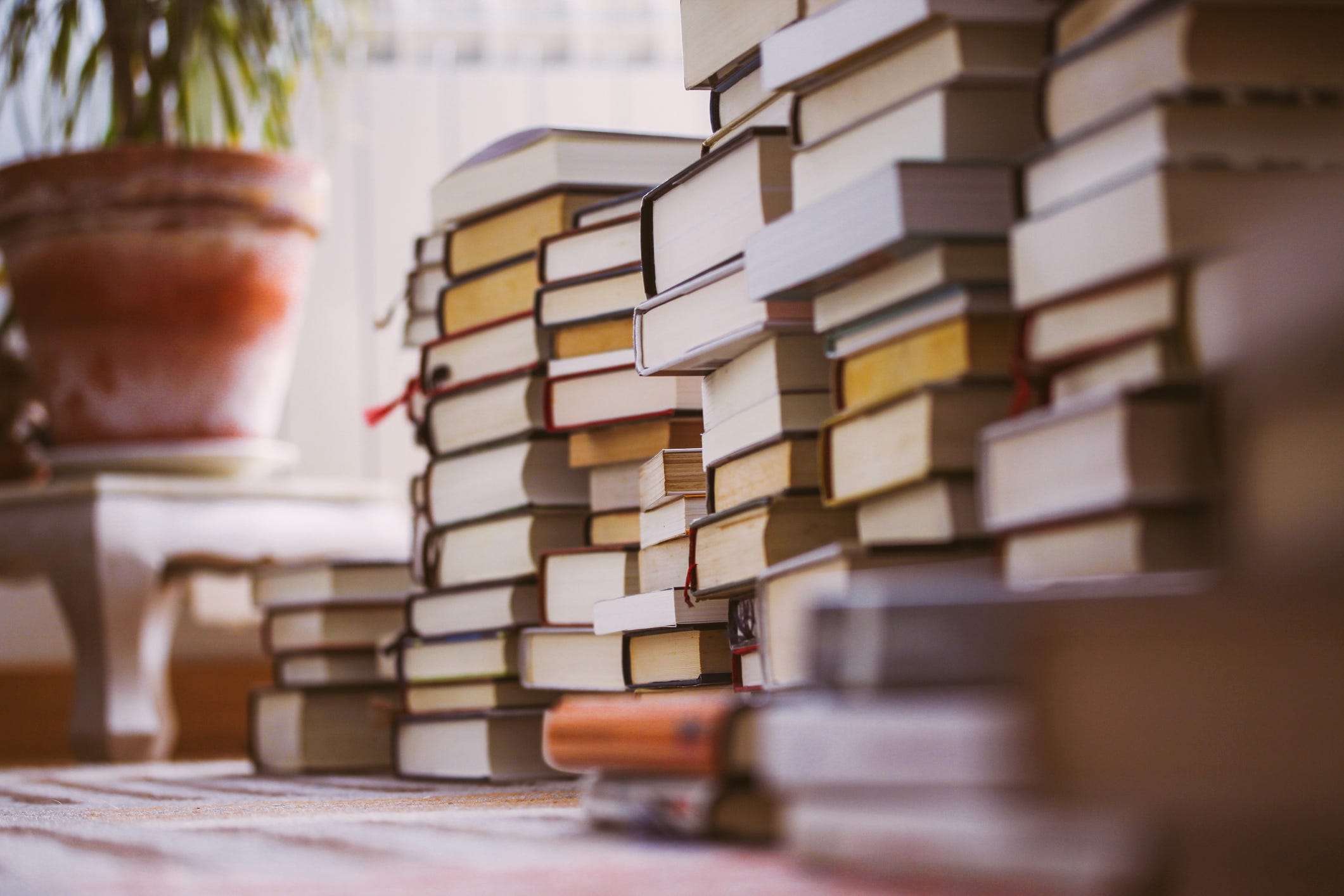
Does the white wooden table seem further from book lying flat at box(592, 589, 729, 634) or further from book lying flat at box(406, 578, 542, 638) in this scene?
book lying flat at box(592, 589, 729, 634)

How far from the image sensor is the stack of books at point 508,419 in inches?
55.5

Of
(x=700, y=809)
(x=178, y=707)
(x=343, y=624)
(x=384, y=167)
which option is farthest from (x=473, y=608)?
(x=384, y=167)

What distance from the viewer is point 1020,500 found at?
767mm

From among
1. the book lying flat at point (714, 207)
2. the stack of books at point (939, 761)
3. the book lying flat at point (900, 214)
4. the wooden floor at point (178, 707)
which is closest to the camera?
the stack of books at point (939, 761)

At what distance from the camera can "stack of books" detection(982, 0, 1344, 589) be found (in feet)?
2.30

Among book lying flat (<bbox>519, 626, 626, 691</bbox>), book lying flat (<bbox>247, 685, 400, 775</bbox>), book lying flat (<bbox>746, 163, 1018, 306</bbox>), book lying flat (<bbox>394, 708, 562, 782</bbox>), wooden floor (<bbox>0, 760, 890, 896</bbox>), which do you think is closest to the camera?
wooden floor (<bbox>0, 760, 890, 896</bbox>)

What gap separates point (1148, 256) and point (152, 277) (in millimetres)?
1700

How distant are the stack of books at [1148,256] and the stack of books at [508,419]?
63 centimetres

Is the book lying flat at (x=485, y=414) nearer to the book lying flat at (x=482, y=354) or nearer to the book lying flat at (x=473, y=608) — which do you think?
the book lying flat at (x=482, y=354)

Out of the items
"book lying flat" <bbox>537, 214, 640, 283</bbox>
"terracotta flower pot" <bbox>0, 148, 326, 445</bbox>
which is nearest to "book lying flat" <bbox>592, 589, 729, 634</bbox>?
"book lying flat" <bbox>537, 214, 640, 283</bbox>

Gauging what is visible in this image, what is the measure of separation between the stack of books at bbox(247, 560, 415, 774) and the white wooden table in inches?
12.4

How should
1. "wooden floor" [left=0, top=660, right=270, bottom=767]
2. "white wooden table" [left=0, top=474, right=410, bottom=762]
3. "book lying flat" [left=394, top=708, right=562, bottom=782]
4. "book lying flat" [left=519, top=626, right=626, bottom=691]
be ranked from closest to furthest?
"book lying flat" [left=519, top=626, right=626, bottom=691]
"book lying flat" [left=394, top=708, right=562, bottom=782]
"white wooden table" [left=0, top=474, right=410, bottom=762]
"wooden floor" [left=0, top=660, right=270, bottom=767]

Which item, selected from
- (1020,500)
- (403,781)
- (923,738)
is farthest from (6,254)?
(923,738)

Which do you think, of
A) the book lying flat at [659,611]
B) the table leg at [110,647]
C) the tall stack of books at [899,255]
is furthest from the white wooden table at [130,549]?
the tall stack of books at [899,255]
